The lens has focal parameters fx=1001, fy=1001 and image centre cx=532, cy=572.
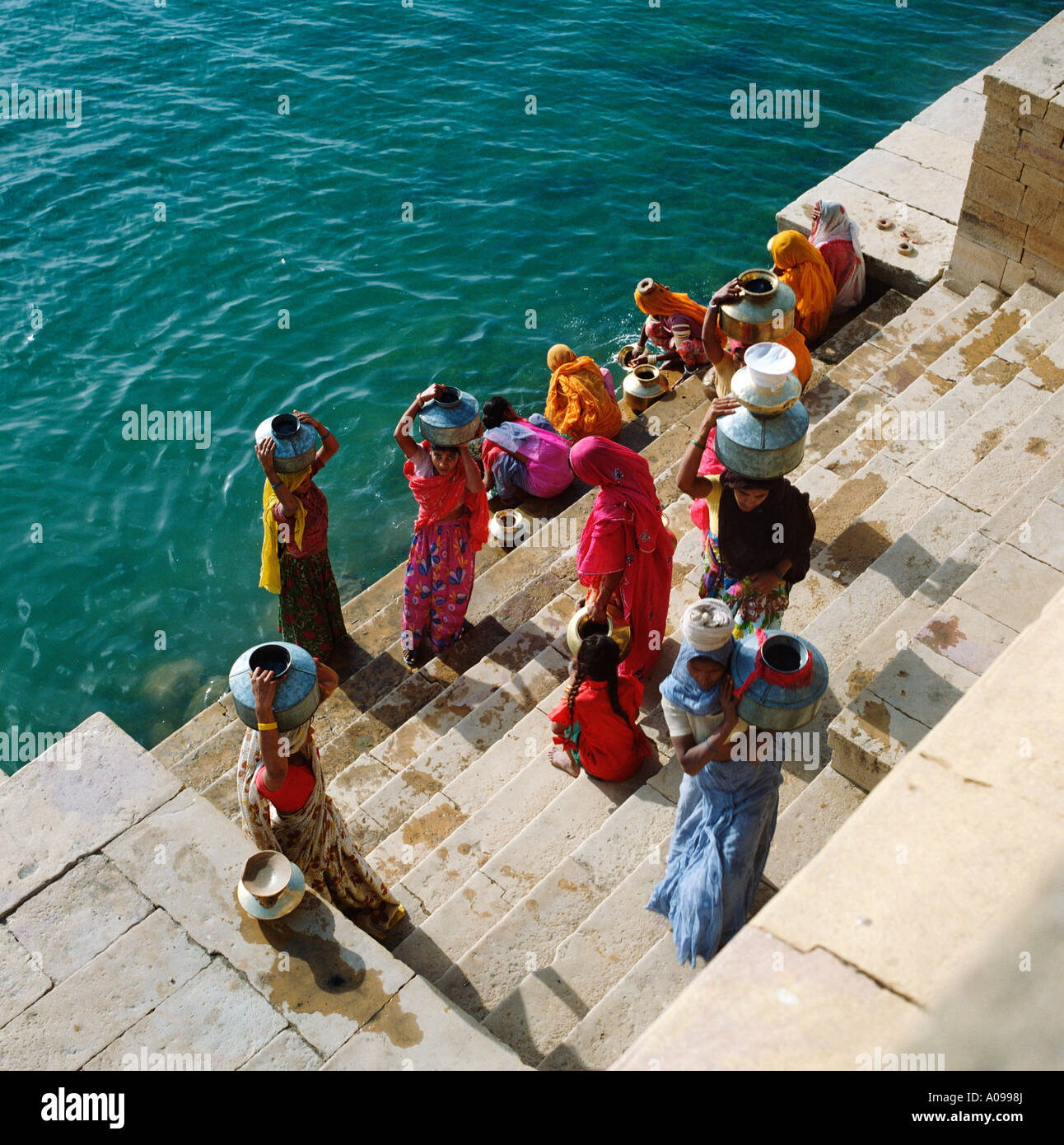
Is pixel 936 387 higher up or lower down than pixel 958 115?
lower down

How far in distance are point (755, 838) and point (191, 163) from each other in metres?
12.0

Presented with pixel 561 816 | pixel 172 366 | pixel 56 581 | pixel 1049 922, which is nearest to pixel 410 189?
pixel 172 366

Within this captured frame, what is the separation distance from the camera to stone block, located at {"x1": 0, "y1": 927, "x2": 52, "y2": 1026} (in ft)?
12.3

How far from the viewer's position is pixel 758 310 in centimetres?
521

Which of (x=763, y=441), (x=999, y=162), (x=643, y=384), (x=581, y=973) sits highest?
(x=999, y=162)

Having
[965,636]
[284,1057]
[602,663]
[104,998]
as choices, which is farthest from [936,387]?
[104,998]

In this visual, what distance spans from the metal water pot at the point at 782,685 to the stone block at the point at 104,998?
2.32 meters

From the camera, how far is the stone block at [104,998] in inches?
143

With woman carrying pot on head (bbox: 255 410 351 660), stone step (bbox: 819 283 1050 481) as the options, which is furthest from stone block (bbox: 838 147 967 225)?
woman carrying pot on head (bbox: 255 410 351 660)

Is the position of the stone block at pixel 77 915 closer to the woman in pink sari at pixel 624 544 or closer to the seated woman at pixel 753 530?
the woman in pink sari at pixel 624 544

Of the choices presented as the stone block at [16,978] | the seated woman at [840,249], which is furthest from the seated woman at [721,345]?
the stone block at [16,978]

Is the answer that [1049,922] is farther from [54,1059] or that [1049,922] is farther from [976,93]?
[976,93]

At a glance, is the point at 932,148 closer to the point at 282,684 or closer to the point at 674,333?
the point at 674,333

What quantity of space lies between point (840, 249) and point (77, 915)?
819 cm
